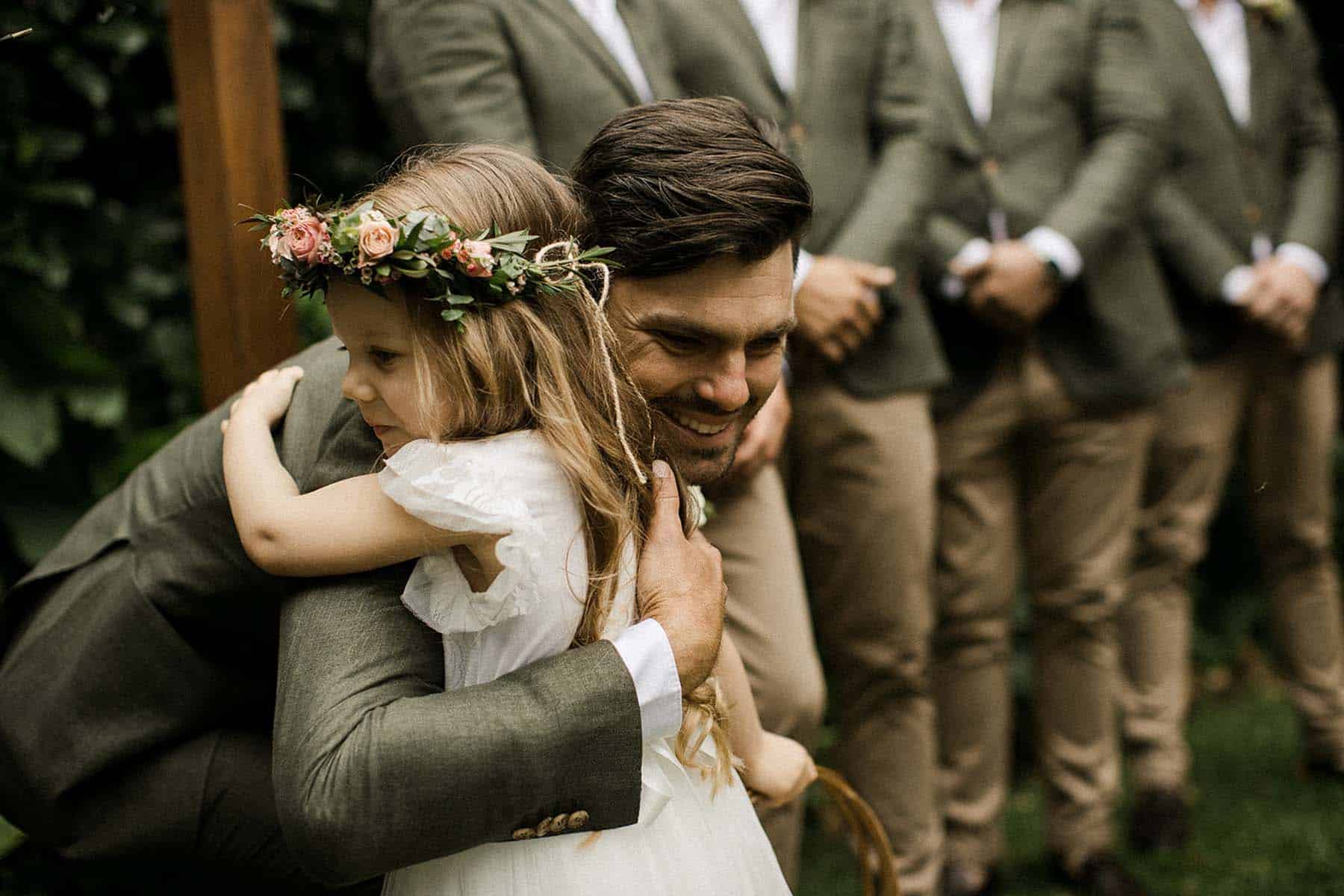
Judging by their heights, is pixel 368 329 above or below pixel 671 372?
above

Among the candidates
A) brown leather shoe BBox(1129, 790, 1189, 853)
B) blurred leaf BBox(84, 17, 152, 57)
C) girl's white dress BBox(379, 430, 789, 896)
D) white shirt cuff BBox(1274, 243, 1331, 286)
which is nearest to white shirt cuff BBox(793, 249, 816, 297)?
girl's white dress BBox(379, 430, 789, 896)

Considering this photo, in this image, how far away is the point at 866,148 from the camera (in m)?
3.64

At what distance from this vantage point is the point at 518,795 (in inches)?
67.9

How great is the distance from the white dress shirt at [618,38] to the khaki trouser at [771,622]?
95cm

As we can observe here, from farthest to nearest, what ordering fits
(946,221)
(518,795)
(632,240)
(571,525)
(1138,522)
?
(1138,522) → (946,221) → (632,240) → (571,525) → (518,795)

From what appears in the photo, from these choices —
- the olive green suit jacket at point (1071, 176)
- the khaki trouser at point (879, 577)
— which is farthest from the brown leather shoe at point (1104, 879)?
the olive green suit jacket at point (1071, 176)

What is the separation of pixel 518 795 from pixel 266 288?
1638 mm

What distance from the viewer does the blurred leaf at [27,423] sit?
324 centimetres

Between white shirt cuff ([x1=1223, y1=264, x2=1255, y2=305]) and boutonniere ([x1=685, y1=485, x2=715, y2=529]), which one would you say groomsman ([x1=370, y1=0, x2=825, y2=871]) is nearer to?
boutonniere ([x1=685, y1=485, x2=715, y2=529])

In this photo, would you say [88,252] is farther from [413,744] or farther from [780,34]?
[413,744]

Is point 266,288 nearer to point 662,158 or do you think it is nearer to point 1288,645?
point 662,158

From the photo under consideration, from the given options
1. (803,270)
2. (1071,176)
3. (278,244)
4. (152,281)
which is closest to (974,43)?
(1071,176)

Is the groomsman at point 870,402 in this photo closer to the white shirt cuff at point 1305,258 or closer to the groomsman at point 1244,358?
the groomsman at point 1244,358

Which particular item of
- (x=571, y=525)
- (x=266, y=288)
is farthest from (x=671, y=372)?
(x=266, y=288)
